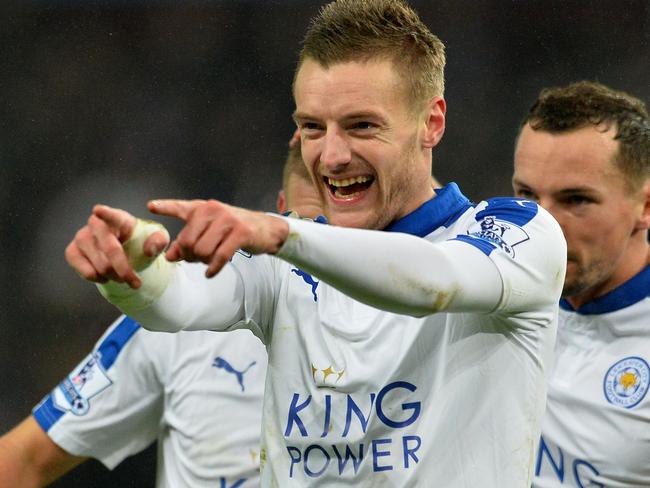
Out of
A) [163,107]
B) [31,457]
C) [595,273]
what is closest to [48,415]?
[31,457]

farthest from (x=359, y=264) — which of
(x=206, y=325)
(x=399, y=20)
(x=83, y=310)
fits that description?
(x=83, y=310)

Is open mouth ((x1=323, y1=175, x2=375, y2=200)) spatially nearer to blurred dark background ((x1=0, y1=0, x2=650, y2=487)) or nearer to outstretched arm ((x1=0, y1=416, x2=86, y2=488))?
outstretched arm ((x1=0, y1=416, x2=86, y2=488))

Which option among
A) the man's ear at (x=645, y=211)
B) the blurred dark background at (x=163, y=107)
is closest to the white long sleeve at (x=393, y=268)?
the man's ear at (x=645, y=211)

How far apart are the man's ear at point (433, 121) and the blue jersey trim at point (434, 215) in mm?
105

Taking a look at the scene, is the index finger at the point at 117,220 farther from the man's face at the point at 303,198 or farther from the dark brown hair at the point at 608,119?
the dark brown hair at the point at 608,119

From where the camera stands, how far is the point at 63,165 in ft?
12.3

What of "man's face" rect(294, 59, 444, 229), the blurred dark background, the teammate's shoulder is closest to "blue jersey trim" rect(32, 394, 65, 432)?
the blurred dark background

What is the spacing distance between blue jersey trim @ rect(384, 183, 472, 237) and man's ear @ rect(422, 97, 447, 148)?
4.1 inches

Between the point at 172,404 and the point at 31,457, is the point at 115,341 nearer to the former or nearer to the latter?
the point at 172,404

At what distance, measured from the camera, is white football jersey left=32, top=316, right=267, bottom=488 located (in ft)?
8.09

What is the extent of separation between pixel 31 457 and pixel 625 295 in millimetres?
1405

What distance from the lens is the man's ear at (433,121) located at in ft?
6.08

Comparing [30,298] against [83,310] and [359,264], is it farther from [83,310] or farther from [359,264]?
[359,264]

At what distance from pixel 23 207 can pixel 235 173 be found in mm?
717
